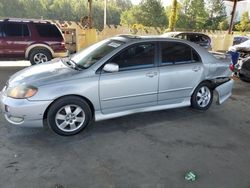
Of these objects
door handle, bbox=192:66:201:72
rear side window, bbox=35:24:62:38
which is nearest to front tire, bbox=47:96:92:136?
door handle, bbox=192:66:201:72

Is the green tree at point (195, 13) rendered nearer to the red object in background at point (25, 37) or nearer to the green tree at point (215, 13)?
the green tree at point (215, 13)

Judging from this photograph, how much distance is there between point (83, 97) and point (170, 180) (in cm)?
183

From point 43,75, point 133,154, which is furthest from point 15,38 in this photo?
point 133,154

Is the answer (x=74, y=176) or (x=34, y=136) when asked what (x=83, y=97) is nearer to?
(x=34, y=136)

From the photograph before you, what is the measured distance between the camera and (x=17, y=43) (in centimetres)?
939

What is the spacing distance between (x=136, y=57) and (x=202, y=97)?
5.86 ft

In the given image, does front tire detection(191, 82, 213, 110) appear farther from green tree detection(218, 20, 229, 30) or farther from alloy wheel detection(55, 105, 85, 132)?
green tree detection(218, 20, 229, 30)

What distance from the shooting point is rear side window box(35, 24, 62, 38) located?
9623mm

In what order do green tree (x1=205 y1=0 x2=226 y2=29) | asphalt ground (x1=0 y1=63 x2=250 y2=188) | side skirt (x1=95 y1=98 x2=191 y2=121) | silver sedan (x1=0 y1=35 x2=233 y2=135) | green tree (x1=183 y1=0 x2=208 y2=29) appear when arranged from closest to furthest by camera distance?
asphalt ground (x1=0 y1=63 x2=250 y2=188), silver sedan (x1=0 y1=35 x2=233 y2=135), side skirt (x1=95 y1=98 x2=191 y2=121), green tree (x1=205 y1=0 x2=226 y2=29), green tree (x1=183 y1=0 x2=208 y2=29)

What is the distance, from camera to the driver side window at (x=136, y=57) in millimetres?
4617

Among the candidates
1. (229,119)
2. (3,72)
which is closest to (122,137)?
(229,119)

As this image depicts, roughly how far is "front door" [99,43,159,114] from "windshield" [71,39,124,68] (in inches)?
9.8

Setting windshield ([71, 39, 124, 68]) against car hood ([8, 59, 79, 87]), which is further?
windshield ([71, 39, 124, 68])

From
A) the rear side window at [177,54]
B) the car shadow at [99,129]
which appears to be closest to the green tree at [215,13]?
the rear side window at [177,54]
